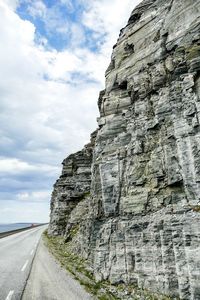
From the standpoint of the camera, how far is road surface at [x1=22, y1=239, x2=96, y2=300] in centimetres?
1052

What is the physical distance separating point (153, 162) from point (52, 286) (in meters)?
10.4

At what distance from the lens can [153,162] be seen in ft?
46.2

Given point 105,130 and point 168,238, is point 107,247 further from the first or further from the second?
point 105,130

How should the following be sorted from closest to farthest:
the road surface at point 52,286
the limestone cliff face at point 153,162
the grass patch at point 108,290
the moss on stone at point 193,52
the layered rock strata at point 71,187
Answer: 1. the road surface at point 52,286
2. the grass patch at point 108,290
3. the limestone cliff face at point 153,162
4. the moss on stone at point 193,52
5. the layered rock strata at point 71,187

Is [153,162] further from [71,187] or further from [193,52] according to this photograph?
[71,187]

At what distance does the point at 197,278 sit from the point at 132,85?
14761 mm

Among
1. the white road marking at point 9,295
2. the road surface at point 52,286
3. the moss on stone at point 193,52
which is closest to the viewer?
the white road marking at point 9,295

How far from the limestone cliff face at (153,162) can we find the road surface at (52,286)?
2.28 meters

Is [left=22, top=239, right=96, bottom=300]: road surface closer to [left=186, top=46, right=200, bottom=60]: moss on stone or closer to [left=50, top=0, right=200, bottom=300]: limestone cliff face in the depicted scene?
[left=50, top=0, right=200, bottom=300]: limestone cliff face

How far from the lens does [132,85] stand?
693 inches

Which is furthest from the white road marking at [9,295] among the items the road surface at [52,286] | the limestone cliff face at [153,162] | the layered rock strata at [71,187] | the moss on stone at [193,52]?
the layered rock strata at [71,187]

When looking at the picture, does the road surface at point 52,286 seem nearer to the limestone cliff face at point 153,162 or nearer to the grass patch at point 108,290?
the grass patch at point 108,290

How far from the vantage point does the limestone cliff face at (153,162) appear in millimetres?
10820

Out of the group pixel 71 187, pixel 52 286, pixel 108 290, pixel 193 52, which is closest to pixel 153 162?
pixel 193 52
